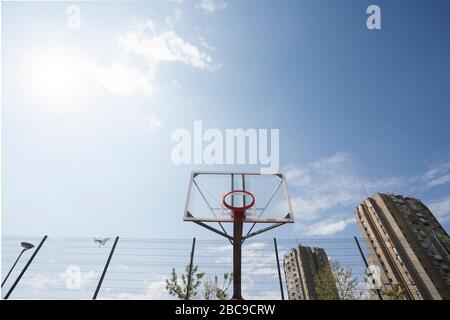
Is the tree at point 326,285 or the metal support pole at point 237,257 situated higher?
the tree at point 326,285

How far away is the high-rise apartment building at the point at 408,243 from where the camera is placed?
30750 mm

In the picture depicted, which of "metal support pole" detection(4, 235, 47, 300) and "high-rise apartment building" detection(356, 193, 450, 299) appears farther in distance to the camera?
"high-rise apartment building" detection(356, 193, 450, 299)

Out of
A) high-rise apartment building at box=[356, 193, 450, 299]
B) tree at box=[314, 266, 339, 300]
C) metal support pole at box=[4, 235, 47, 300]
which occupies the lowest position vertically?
metal support pole at box=[4, 235, 47, 300]

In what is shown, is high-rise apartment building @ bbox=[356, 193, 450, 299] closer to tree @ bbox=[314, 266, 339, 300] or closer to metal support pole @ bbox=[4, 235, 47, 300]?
tree @ bbox=[314, 266, 339, 300]

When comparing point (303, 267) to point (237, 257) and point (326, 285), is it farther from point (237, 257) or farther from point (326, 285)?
point (237, 257)

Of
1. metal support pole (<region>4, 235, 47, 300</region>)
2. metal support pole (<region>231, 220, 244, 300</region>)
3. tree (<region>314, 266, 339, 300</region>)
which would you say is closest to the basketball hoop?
metal support pole (<region>231, 220, 244, 300</region>)

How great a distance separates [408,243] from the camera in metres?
33.8

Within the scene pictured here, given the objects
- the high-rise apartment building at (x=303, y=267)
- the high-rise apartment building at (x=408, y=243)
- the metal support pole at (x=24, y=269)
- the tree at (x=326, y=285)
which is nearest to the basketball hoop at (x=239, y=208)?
the metal support pole at (x=24, y=269)

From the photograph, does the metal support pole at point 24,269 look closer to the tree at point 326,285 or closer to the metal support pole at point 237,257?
the metal support pole at point 237,257

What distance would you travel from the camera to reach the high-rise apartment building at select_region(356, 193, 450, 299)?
30750mm
